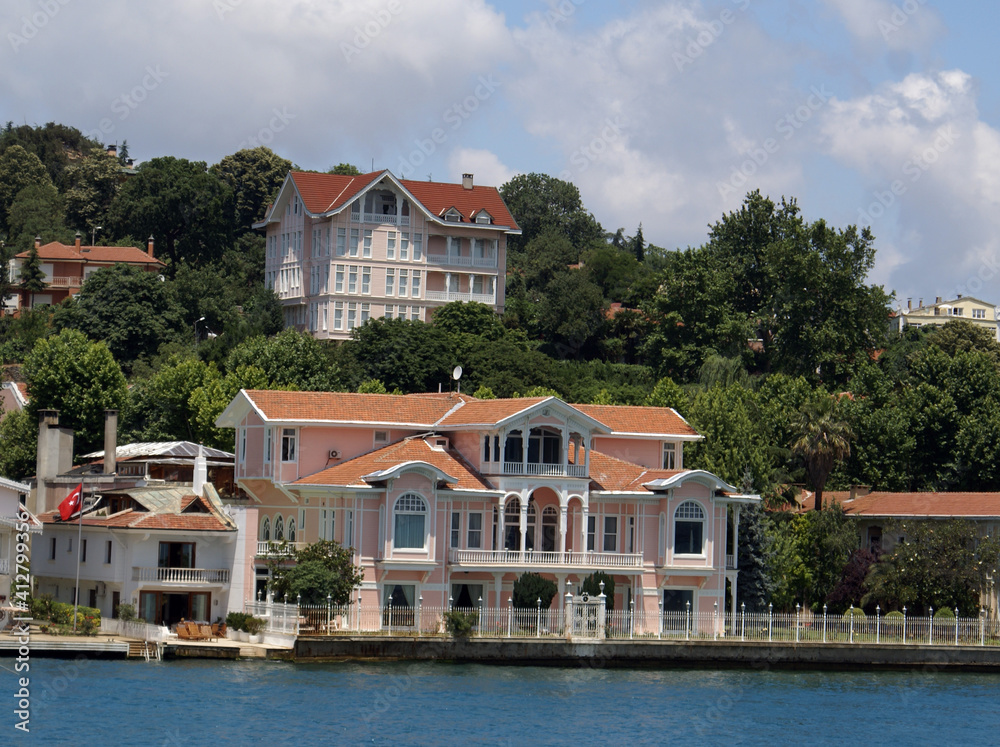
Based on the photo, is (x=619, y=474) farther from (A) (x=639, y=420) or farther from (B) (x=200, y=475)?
(B) (x=200, y=475)

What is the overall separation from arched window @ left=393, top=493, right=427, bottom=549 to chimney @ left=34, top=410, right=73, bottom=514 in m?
17.5

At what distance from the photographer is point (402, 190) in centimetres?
10219

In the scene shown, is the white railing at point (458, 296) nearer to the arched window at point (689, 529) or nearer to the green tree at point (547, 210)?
the green tree at point (547, 210)

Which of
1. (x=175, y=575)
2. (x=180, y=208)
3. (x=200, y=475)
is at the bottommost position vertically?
(x=175, y=575)

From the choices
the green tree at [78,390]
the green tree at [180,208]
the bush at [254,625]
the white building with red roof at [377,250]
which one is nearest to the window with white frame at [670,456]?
the bush at [254,625]

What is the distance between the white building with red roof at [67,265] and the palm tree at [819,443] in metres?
46.8

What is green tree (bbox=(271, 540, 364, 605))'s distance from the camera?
5712cm

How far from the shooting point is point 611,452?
225ft

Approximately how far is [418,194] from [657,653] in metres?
50.9

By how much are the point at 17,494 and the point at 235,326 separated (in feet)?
114

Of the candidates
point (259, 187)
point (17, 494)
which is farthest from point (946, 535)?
point (259, 187)

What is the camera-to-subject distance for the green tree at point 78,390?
77938mm

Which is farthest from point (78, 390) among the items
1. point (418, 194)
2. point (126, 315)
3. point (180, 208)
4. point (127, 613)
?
point (180, 208)

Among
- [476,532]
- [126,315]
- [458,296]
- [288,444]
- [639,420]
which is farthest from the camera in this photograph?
[458,296]
